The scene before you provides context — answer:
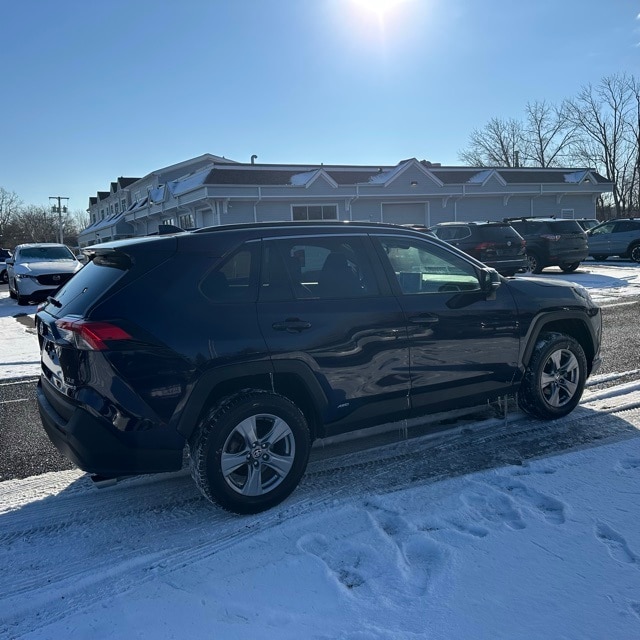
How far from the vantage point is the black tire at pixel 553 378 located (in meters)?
4.59

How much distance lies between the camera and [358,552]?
2.88 m

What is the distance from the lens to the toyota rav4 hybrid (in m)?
3.07

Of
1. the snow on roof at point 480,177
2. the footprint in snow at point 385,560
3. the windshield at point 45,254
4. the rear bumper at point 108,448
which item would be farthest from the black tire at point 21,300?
the snow on roof at point 480,177

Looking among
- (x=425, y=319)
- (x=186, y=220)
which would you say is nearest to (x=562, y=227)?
(x=425, y=319)

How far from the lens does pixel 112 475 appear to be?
318 cm

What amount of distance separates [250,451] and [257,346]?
638 mm

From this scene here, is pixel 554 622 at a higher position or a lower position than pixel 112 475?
lower

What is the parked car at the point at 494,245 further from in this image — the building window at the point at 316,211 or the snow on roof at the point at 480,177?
the snow on roof at the point at 480,177

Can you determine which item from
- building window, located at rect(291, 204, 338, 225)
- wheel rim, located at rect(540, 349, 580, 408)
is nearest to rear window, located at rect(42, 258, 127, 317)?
wheel rim, located at rect(540, 349, 580, 408)

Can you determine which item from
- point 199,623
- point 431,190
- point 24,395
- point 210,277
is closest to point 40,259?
point 24,395

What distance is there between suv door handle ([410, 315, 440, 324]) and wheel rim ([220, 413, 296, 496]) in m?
1.18

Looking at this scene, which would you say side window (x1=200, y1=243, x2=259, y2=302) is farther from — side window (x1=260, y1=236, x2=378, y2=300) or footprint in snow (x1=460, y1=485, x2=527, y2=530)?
footprint in snow (x1=460, y1=485, x2=527, y2=530)

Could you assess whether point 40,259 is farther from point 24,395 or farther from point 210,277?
point 210,277

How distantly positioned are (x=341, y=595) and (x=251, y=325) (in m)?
1.55
